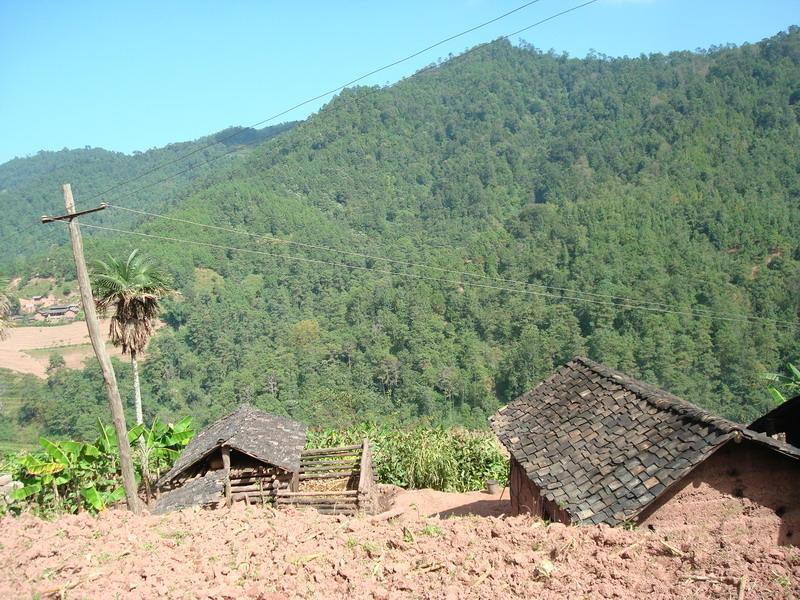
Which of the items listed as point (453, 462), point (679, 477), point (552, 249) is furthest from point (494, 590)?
point (552, 249)

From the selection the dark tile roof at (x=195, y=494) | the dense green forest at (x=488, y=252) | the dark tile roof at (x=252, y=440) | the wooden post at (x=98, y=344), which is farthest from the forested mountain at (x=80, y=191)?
the wooden post at (x=98, y=344)

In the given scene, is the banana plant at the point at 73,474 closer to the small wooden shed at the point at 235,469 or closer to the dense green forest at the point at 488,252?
the small wooden shed at the point at 235,469

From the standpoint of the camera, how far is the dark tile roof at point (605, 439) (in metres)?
8.62

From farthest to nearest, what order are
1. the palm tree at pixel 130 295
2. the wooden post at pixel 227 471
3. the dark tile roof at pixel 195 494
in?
the palm tree at pixel 130 295 → the wooden post at pixel 227 471 → the dark tile roof at pixel 195 494

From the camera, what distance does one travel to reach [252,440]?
50.3ft

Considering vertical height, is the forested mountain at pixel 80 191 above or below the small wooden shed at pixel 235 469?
above

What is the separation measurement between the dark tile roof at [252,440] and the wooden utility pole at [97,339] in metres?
2.10

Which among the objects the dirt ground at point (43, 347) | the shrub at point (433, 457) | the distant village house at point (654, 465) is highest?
the distant village house at point (654, 465)

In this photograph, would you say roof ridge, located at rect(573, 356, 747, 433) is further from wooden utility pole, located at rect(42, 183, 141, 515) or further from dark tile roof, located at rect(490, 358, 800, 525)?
wooden utility pole, located at rect(42, 183, 141, 515)

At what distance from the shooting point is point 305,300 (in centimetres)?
8681

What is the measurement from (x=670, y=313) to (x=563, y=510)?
54365mm

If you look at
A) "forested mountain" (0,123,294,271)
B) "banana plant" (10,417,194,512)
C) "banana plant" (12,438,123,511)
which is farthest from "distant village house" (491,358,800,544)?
"forested mountain" (0,123,294,271)

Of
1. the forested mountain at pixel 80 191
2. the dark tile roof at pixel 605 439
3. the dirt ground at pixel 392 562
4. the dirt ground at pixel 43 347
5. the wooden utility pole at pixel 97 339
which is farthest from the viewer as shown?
the forested mountain at pixel 80 191

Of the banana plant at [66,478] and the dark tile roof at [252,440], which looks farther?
the dark tile roof at [252,440]
